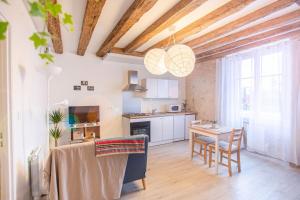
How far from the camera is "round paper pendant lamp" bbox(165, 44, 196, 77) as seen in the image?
1.83 m

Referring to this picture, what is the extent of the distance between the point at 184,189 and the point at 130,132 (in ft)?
6.91

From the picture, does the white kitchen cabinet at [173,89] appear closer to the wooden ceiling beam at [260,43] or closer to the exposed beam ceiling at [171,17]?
the wooden ceiling beam at [260,43]

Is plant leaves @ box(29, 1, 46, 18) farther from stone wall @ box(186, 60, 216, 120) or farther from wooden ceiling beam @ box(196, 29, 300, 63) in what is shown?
stone wall @ box(186, 60, 216, 120)

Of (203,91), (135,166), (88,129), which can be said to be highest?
(203,91)

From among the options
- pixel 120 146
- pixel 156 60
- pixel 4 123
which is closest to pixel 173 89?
pixel 156 60

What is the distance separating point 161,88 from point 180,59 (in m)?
3.07

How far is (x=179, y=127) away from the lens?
485cm

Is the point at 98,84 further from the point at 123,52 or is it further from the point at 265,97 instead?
the point at 265,97

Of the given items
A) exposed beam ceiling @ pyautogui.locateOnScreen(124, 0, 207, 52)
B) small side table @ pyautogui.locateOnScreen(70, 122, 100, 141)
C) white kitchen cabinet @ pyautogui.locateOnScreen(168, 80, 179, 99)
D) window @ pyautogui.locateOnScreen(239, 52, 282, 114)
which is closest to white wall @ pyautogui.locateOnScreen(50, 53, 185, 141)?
small side table @ pyautogui.locateOnScreen(70, 122, 100, 141)

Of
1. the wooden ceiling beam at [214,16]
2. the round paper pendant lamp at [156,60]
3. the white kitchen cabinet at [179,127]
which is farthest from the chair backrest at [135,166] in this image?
the white kitchen cabinet at [179,127]

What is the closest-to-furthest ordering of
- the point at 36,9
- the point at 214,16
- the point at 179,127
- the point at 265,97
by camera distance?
the point at 36,9 → the point at 214,16 → the point at 265,97 → the point at 179,127

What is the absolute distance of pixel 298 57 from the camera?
9.44 feet

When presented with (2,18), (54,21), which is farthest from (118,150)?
(54,21)

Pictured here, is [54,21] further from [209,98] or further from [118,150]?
[209,98]
